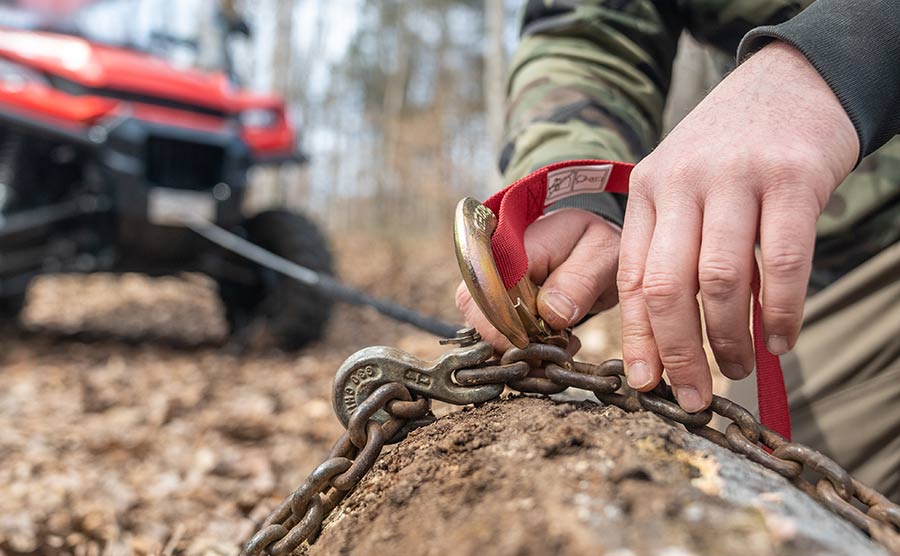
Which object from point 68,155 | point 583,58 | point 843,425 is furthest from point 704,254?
point 68,155

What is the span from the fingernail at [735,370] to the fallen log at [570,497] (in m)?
0.16

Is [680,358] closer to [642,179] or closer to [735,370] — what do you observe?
[735,370]

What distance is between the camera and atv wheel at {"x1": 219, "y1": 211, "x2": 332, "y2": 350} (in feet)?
16.1

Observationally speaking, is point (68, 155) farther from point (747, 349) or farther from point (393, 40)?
point (393, 40)

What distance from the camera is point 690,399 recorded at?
106 centimetres

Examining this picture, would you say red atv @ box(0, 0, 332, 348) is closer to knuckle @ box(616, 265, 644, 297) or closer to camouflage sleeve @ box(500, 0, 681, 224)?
camouflage sleeve @ box(500, 0, 681, 224)

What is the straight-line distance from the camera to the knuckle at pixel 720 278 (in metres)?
0.96

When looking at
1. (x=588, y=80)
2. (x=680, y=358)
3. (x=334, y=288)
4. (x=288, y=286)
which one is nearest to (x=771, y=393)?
(x=680, y=358)

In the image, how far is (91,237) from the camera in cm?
470

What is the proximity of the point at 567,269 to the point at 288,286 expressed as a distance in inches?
153

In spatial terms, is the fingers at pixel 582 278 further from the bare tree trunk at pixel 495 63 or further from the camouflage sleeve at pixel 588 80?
the bare tree trunk at pixel 495 63

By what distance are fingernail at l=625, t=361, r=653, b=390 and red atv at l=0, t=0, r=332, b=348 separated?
13.2 ft

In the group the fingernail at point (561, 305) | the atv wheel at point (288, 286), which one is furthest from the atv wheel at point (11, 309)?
the fingernail at point (561, 305)

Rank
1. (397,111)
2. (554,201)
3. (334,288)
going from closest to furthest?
(554,201), (334,288), (397,111)
